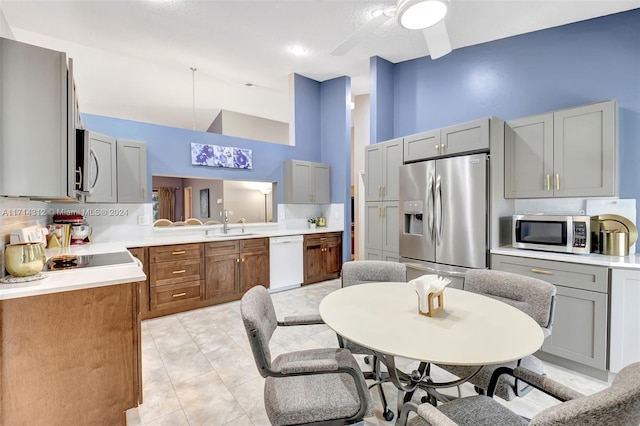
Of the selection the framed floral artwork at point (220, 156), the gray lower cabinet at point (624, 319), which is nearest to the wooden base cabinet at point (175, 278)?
the framed floral artwork at point (220, 156)

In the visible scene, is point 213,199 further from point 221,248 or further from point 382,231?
point 382,231

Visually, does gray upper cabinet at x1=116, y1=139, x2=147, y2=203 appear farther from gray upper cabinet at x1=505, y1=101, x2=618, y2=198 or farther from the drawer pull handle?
the drawer pull handle

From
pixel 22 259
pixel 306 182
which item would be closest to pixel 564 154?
pixel 306 182

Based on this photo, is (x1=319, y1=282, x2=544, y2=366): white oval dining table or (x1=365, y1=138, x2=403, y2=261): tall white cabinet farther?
(x1=365, y1=138, x2=403, y2=261): tall white cabinet

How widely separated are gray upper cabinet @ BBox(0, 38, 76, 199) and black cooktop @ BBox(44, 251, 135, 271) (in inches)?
24.7

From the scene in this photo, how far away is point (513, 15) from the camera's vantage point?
306 cm

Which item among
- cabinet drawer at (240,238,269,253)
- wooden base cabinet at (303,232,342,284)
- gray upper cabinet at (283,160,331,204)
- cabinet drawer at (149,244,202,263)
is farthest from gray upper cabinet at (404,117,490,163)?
cabinet drawer at (149,244,202,263)

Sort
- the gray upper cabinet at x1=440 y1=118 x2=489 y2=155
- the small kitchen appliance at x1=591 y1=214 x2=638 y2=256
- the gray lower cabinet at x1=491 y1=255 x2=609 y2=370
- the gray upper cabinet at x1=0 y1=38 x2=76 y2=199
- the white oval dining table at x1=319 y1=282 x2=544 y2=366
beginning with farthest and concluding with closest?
the gray upper cabinet at x1=440 y1=118 x2=489 y2=155, the small kitchen appliance at x1=591 y1=214 x2=638 y2=256, the gray lower cabinet at x1=491 y1=255 x2=609 y2=370, the gray upper cabinet at x1=0 y1=38 x2=76 y2=199, the white oval dining table at x1=319 y1=282 x2=544 y2=366

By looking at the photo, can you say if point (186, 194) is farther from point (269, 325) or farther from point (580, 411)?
point (580, 411)

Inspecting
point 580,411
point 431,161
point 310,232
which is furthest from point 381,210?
point 580,411

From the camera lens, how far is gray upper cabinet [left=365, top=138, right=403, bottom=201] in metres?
3.70

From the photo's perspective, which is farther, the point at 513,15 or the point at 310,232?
the point at 310,232

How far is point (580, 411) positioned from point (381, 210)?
3.21m

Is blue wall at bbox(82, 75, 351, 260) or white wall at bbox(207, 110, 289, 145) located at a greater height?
white wall at bbox(207, 110, 289, 145)
